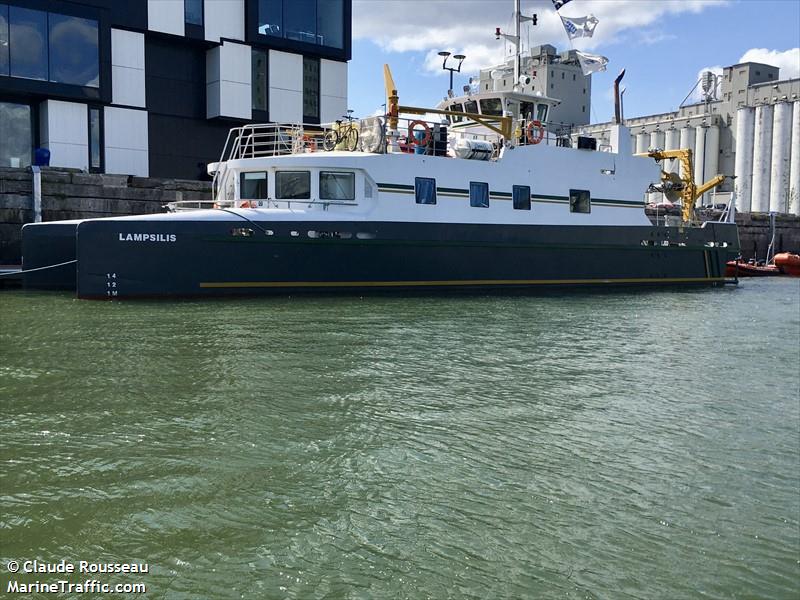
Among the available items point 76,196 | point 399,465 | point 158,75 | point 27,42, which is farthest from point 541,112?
point 399,465

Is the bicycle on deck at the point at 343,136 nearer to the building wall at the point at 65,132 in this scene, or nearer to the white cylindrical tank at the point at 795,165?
the building wall at the point at 65,132

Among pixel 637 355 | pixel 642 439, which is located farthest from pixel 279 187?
pixel 642 439

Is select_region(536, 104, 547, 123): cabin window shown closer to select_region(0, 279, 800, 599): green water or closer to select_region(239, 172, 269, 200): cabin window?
select_region(239, 172, 269, 200): cabin window

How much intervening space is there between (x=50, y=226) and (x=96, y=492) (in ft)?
39.7

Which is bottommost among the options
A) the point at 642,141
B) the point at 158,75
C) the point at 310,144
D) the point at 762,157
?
the point at 310,144

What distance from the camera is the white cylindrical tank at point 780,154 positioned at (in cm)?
5697

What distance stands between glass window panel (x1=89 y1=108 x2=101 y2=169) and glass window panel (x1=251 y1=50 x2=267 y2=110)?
534 centimetres

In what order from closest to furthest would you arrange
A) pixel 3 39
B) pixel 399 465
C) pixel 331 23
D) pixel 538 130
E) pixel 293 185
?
pixel 399 465
pixel 293 185
pixel 538 130
pixel 3 39
pixel 331 23

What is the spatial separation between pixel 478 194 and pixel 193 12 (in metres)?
14.2

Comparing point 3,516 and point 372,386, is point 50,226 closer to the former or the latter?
point 372,386

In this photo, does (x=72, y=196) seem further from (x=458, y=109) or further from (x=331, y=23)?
(x=331, y=23)

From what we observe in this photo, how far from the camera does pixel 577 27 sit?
22.6 meters

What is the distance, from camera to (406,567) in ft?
12.5

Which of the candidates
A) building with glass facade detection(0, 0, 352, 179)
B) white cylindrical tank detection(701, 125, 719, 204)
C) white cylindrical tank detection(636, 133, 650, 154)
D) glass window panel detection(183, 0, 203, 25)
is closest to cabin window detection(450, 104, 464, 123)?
building with glass facade detection(0, 0, 352, 179)
